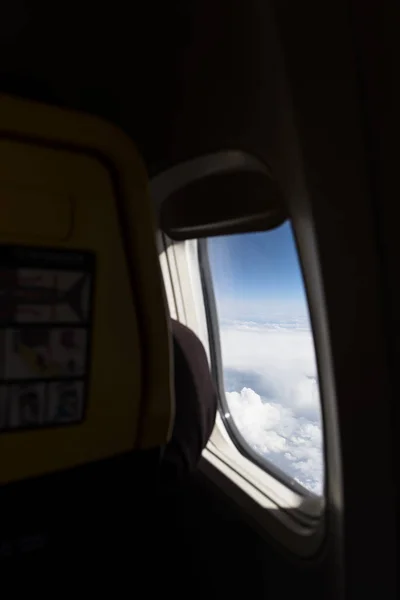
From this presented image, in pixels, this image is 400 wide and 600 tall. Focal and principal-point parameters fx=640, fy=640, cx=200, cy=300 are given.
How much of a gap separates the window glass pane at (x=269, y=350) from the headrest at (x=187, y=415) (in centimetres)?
28

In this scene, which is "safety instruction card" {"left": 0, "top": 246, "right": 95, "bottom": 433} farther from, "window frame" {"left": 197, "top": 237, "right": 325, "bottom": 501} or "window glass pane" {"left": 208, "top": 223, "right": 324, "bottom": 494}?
"window frame" {"left": 197, "top": 237, "right": 325, "bottom": 501}

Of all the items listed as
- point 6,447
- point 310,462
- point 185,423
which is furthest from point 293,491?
point 6,447

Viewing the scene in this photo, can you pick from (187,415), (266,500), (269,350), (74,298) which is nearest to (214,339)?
(269,350)

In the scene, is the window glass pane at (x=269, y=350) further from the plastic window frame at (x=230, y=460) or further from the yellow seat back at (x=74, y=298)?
the yellow seat back at (x=74, y=298)

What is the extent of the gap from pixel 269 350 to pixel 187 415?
0.68m

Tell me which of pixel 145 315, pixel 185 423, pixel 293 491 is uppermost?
pixel 145 315

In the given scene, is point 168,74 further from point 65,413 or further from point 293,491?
point 293,491

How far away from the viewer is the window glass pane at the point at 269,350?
4.58 ft

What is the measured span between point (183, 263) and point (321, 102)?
3.56ft

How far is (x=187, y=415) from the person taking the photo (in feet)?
3.32

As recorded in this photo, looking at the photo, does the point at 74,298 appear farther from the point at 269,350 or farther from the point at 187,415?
the point at 269,350

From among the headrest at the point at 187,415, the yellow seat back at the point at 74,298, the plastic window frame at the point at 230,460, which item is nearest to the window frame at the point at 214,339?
the plastic window frame at the point at 230,460

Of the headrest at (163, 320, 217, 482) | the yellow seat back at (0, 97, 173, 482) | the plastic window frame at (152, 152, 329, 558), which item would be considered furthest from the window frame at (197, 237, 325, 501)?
the yellow seat back at (0, 97, 173, 482)

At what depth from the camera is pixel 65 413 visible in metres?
0.78
